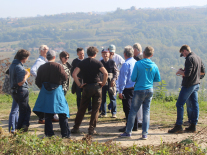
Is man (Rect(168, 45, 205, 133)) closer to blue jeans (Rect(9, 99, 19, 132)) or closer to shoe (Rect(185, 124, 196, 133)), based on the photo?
shoe (Rect(185, 124, 196, 133))

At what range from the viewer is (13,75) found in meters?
4.45

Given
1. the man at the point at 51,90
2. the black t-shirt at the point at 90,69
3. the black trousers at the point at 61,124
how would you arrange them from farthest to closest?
the black t-shirt at the point at 90,69 → the black trousers at the point at 61,124 → the man at the point at 51,90

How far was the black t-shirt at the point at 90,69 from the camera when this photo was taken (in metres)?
4.60

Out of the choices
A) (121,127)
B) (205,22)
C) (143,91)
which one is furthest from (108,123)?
(205,22)

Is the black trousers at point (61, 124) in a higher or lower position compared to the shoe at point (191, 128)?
higher

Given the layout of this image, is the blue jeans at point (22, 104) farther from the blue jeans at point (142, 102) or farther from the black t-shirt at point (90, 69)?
the blue jeans at point (142, 102)

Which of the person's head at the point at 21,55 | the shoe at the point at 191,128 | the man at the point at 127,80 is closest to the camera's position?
the person's head at the point at 21,55

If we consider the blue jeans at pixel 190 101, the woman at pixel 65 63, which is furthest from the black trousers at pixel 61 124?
the blue jeans at pixel 190 101

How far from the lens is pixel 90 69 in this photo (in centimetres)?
462

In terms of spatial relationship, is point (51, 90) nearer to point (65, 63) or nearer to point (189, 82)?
point (65, 63)

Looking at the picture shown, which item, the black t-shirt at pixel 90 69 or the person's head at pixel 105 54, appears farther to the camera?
the person's head at pixel 105 54

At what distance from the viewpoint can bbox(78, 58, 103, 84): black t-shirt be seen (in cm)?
460

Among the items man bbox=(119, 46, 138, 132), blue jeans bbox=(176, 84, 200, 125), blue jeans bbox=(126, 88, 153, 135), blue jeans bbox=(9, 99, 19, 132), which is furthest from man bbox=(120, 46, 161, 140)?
blue jeans bbox=(9, 99, 19, 132)

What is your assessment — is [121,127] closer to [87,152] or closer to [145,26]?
[87,152]
